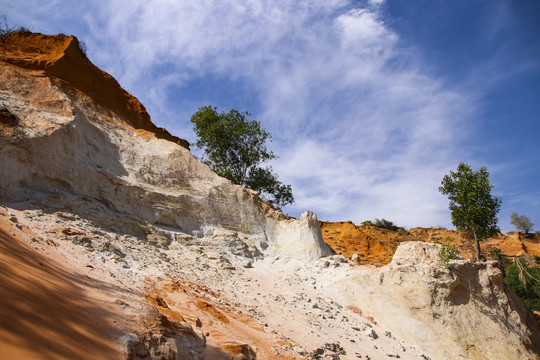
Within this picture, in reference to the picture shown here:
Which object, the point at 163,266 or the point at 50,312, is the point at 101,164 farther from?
the point at 50,312

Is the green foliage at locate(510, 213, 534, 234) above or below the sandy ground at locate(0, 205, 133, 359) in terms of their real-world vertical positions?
above

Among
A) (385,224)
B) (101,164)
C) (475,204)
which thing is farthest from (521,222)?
(101,164)

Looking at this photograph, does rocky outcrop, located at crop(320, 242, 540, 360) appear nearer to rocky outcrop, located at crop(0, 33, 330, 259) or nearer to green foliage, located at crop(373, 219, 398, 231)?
rocky outcrop, located at crop(0, 33, 330, 259)

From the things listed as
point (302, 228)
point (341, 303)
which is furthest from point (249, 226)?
point (341, 303)

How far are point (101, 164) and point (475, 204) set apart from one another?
1938cm

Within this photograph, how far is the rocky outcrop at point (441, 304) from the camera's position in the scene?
11781 mm

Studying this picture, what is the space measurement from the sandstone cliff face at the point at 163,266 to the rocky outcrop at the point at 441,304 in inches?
A: 1.9

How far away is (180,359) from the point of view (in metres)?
4.50

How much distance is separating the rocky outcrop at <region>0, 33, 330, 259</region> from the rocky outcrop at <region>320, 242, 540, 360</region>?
10.6 feet

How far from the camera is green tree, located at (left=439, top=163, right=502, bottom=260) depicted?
20188mm

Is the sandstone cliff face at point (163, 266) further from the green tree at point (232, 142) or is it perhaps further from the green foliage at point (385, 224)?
the green foliage at point (385, 224)

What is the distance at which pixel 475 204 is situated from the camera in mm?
20266

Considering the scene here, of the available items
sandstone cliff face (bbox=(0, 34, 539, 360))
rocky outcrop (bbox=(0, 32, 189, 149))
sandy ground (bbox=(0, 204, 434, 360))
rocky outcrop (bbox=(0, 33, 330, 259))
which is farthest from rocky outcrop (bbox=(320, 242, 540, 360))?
rocky outcrop (bbox=(0, 32, 189, 149))

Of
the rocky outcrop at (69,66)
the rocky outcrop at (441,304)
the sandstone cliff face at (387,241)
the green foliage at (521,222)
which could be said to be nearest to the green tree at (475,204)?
the sandstone cliff face at (387,241)
